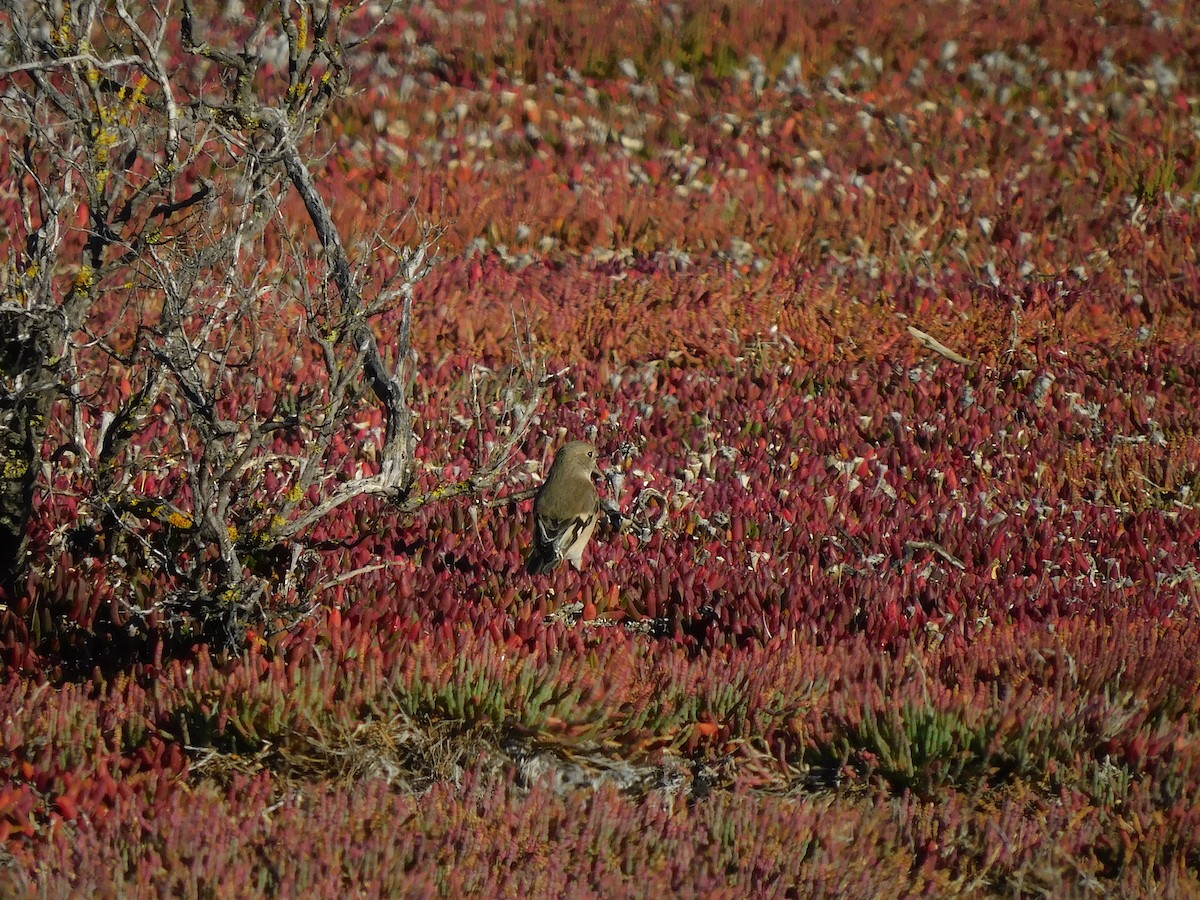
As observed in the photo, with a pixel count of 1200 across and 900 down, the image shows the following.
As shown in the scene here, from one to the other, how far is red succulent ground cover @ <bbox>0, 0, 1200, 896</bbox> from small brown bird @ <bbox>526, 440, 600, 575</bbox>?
223 mm

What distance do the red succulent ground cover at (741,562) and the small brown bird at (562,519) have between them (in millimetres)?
223

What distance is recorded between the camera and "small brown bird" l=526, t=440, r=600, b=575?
630cm

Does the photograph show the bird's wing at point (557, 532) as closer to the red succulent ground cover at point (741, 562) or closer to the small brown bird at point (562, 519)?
the small brown bird at point (562, 519)

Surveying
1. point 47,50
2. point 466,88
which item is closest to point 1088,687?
point 47,50

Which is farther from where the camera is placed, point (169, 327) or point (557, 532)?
point (557, 532)

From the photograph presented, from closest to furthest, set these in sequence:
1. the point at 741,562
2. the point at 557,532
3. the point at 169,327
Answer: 1. the point at 169,327
2. the point at 557,532
3. the point at 741,562

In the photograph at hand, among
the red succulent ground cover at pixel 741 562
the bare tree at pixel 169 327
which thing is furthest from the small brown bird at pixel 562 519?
the bare tree at pixel 169 327

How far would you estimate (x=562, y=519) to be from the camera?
632cm

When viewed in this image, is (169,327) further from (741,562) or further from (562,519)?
(741,562)

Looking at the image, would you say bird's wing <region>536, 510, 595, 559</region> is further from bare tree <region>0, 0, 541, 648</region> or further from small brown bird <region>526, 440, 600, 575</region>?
bare tree <region>0, 0, 541, 648</region>

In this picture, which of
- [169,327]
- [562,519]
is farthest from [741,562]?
[169,327]

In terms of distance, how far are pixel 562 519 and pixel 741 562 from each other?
106cm

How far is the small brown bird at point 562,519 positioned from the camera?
6.30 meters

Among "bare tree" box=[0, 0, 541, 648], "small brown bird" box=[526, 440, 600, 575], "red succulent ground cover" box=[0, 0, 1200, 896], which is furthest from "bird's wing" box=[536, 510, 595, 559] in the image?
"bare tree" box=[0, 0, 541, 648]
